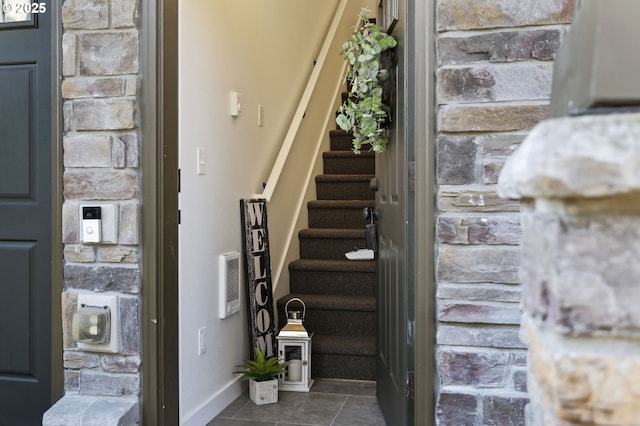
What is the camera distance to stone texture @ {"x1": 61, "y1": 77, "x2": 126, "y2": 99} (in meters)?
1.88

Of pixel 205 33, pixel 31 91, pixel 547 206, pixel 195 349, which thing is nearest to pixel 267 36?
pixel 205 33

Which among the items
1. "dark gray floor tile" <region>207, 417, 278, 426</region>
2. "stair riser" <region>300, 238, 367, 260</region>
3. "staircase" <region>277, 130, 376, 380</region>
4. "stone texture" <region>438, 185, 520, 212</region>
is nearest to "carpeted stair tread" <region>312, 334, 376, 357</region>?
"staircase" <region>277, 130, 376, 380</region>

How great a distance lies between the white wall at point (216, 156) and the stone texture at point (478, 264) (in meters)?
1.26

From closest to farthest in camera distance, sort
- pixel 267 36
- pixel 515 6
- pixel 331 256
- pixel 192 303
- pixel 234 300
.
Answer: pixel 515 6 → pixel 192 303 → pixel 234 300 → pixel 267 36 → pixel 331 256

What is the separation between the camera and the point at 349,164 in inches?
189

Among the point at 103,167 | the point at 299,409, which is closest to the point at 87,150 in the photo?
the point at 103,167

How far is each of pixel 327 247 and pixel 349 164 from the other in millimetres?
1018

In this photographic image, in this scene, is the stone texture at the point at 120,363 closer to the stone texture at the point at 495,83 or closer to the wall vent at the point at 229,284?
the wall vent at the point at 229,284

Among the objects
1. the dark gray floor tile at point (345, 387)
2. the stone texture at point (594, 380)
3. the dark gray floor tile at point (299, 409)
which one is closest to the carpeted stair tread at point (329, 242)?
the dark gray floor tile at point (345, 387)

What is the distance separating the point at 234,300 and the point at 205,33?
1.38m

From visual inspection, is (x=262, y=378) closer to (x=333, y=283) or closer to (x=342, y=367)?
(x=342, y=367)

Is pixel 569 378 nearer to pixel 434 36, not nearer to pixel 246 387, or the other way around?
pixel 434 36

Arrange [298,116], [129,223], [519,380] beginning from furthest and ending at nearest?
[298,116] → [129,223] → [519,380]

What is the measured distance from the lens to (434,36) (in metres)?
1.68
